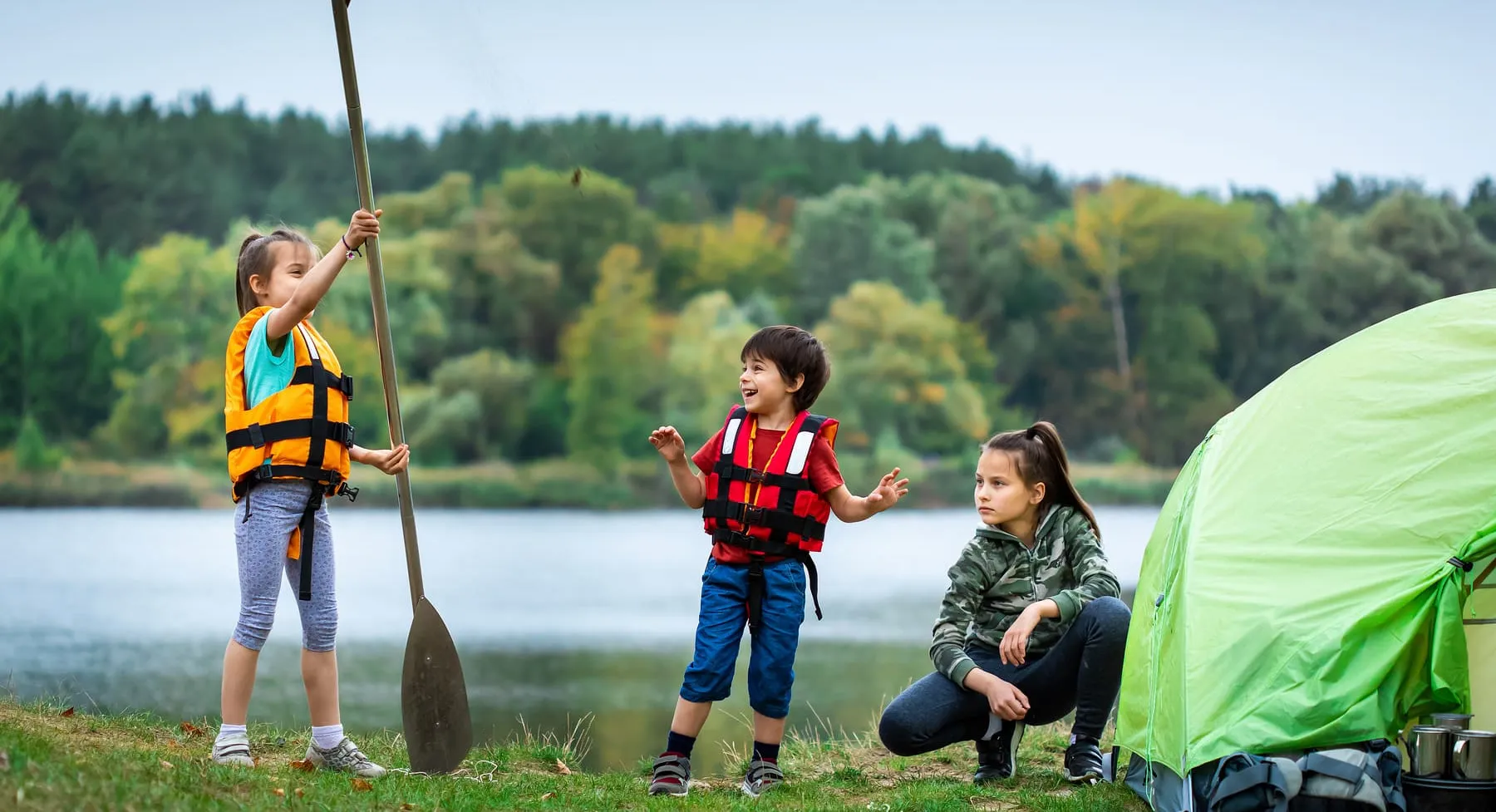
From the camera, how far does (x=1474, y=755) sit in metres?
3.61

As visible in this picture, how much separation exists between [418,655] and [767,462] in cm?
143

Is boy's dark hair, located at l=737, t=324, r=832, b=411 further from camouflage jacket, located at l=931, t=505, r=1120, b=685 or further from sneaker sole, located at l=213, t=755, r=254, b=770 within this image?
sneaker sole, located at l=213, t=755, r=254, b=770

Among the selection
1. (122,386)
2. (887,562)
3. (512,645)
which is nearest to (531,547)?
(887,562)

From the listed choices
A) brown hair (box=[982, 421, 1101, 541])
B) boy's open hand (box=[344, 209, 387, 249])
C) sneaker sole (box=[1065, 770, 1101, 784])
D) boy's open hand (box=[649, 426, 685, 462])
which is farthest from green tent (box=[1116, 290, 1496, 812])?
boy's open hand (box=[344, 209, 387, 249])

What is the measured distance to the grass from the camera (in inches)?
146

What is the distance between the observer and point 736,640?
4.66 metres

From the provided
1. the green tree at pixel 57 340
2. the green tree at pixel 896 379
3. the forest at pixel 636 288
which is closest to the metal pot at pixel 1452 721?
the forest at pixel 636 288

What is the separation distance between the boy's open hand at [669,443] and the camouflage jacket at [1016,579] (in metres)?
1.00

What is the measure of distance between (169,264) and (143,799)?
48137 mm

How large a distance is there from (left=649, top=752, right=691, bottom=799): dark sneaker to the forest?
114 feet

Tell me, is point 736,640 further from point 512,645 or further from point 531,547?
point 531,547

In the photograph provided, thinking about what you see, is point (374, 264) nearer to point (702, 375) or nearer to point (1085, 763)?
point (1085, 763)

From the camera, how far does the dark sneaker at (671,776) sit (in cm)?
465

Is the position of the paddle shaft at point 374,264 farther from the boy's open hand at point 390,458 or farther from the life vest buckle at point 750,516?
the life vest buckle at point 750,516
